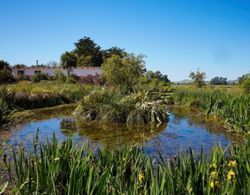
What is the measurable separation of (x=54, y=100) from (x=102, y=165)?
727 inches

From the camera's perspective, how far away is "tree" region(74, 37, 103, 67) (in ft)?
224

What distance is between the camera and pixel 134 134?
40.2ft

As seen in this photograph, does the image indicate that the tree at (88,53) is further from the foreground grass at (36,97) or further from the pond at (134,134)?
the pond at (134,134)

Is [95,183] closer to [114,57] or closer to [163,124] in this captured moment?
[163,124]

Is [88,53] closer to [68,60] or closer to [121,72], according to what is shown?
[68,60]

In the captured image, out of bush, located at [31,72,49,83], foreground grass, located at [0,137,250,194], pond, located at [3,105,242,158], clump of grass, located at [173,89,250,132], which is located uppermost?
bush, located at [31,72,49,83]

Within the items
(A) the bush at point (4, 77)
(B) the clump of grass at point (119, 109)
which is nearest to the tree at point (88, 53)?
(A) the bush at point (4, 77)

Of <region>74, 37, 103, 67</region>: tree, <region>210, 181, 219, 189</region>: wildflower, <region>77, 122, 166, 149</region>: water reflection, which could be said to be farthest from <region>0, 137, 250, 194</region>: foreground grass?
<region>74, 37, 103, 67</region>: tree

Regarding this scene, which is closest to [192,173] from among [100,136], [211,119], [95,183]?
[95,183]

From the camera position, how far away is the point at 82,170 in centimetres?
362

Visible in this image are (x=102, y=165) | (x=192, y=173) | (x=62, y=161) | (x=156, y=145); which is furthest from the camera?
(x=156, y=145)

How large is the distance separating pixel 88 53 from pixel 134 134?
60979 millimetres

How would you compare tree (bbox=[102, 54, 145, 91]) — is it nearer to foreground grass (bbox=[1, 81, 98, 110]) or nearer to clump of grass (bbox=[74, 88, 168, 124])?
foreground grass (bbox=[1, 81, 98, 110])

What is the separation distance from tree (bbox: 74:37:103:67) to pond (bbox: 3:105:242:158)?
52465 mm
